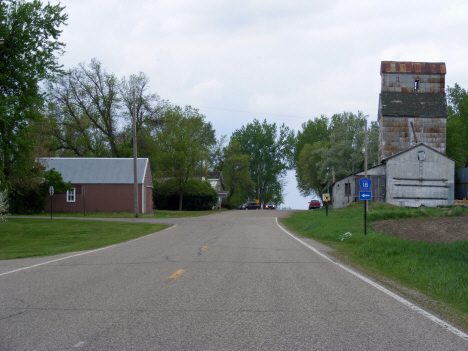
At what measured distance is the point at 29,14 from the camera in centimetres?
2322

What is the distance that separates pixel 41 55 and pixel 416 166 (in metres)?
34.8

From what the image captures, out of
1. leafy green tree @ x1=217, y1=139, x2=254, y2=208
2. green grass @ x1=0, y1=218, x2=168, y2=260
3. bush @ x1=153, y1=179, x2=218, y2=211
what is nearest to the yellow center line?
green grass @ x1=0, y1=218, x2=168, y2=260

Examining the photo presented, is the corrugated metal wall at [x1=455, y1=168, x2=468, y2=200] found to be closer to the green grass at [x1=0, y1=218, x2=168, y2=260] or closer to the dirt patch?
the dirt patch

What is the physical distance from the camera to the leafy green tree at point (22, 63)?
73.5 ft

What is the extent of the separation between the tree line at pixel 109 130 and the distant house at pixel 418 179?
10.4 metres

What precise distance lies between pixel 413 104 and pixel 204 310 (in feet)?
164

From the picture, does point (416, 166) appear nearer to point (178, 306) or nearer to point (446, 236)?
point (446, 236)

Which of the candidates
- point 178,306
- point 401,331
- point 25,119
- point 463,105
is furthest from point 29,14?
point 463,105

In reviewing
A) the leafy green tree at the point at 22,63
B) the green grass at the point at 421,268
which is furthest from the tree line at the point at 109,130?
the green grass at the point at 421,268

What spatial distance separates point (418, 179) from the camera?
4462 cm

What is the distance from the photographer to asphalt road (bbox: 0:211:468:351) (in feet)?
17.7

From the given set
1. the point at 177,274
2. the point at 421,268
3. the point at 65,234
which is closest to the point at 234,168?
the point at 65,234

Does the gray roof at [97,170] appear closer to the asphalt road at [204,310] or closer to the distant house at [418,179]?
the distant house at [418,179]

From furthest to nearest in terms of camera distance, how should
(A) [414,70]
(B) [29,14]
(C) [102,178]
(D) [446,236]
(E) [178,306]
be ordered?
1. (A) [414,70]
2. (C) [102,178]
3. (B) [29,14]
4. (D) [446,236]
5. (E) [178,306]
